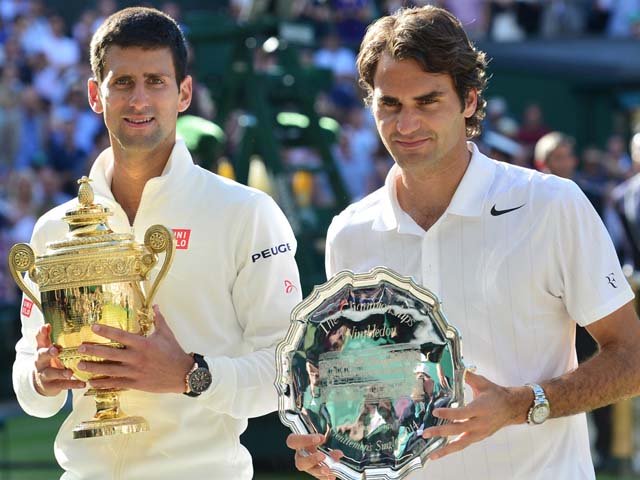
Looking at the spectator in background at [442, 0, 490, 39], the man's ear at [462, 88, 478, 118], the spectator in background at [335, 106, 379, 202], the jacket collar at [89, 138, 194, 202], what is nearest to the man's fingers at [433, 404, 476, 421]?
the man's ear at [462, 88, 478, 118]

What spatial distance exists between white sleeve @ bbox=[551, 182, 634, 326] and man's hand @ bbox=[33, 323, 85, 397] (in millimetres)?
1110

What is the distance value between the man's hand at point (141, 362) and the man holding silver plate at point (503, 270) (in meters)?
0.34

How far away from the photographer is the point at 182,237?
3348 millimetres

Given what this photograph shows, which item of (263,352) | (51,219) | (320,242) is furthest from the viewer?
(320,242)

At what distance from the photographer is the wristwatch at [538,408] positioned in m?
2.79

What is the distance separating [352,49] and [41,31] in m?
3.87

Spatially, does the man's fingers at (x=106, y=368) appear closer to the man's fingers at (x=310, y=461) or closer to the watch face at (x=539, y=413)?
the man's fingers at (x=310, y=461)

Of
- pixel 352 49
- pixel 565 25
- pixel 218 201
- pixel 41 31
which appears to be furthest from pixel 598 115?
pixel 218 201

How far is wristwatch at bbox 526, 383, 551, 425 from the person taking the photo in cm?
279

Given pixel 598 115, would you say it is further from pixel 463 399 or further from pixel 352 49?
pixel 463 399

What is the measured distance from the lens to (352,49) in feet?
54.0

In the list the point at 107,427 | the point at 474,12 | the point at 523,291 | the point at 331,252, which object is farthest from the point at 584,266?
the point at 474,12

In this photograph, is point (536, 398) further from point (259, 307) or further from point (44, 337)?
point (44, 337)

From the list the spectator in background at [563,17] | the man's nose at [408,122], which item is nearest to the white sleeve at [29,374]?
the man's nose at [408,122]
